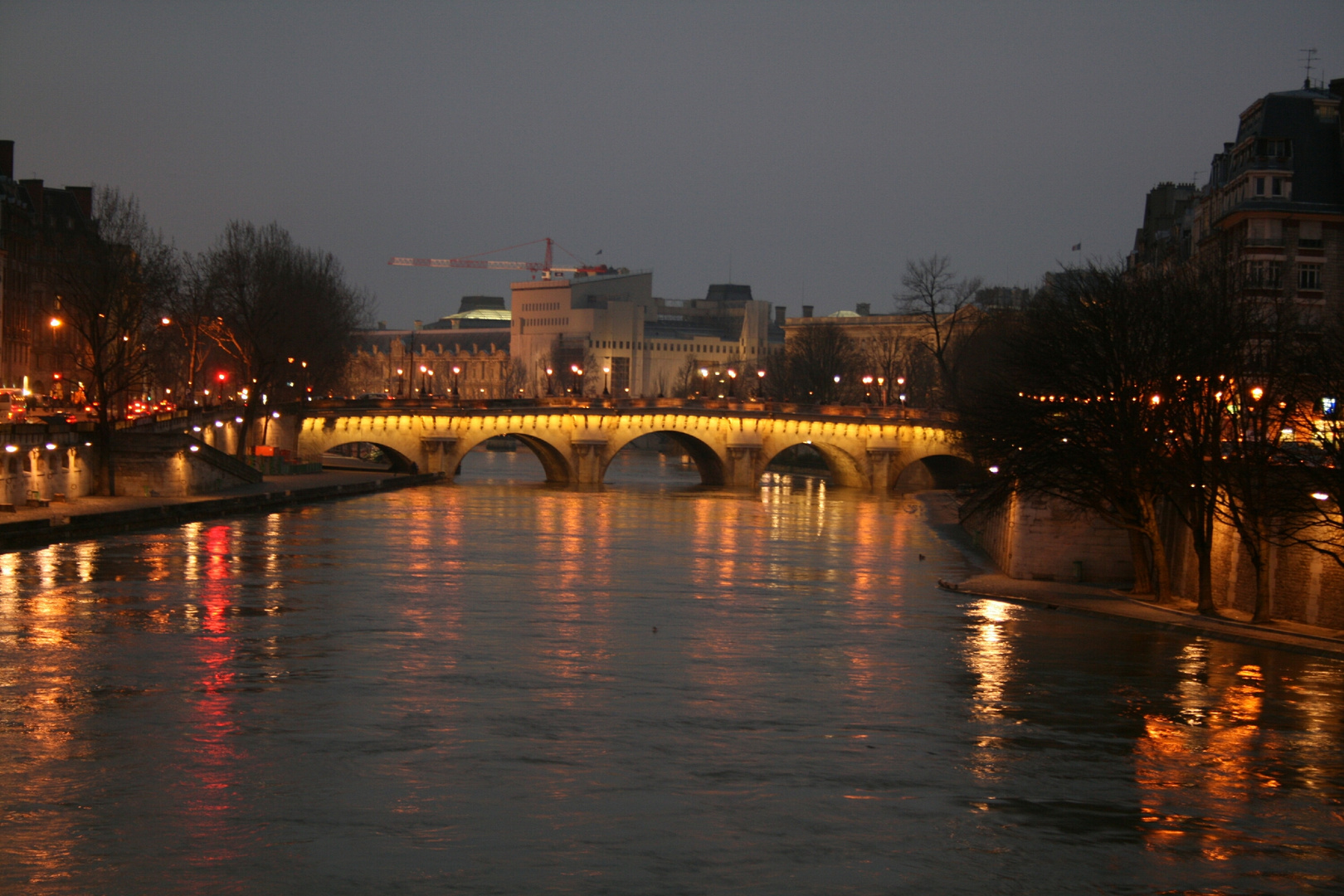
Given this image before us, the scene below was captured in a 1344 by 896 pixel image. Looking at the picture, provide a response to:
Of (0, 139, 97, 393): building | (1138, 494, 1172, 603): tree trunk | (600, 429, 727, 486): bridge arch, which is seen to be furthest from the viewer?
(600, 429, 727, 486): bridge arch

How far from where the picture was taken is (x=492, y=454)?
144 m

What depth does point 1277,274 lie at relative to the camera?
55375 millimetres

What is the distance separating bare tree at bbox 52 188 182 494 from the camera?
61.5 metres

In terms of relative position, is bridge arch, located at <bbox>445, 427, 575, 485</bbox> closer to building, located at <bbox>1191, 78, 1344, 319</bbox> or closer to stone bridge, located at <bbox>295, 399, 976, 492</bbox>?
stone bridge, located at <bbox>295, 399, 976, 492</bbox>

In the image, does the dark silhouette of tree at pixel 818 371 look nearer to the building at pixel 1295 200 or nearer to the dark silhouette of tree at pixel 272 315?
the dark silhouette of tree at pixel 272 315

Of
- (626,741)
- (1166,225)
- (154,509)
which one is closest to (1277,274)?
(1166,225)

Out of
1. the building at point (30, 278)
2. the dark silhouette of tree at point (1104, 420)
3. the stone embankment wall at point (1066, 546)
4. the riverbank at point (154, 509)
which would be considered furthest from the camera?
the building at point (30, 278)

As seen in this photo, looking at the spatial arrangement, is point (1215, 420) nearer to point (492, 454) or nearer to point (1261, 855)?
point (1261, 855)

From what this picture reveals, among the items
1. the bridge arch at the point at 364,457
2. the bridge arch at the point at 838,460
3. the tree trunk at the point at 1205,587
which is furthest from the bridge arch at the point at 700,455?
the tree trunk at the point at 1205,587

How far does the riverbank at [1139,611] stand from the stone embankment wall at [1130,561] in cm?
51

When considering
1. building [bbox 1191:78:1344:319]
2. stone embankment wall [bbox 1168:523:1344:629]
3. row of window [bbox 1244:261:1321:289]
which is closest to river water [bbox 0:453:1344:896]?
stone embankment wall [bbox 1168:523:1344:629]

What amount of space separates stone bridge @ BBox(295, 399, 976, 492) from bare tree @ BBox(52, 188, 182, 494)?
81.3 ft

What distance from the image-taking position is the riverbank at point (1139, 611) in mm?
33062

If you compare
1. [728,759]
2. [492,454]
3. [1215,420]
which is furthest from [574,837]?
[492,454]
